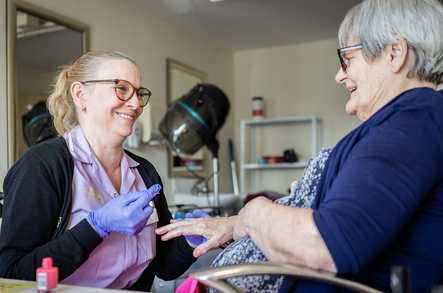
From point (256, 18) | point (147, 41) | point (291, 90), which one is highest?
point (256, 18)

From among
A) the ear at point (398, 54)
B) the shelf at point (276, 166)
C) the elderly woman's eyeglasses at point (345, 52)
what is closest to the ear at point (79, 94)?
the elderly woman's eyeglasses at point (345, 52)

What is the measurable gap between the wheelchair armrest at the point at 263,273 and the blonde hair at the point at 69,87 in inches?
38.1

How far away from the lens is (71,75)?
1.63 meters

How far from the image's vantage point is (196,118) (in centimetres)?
304

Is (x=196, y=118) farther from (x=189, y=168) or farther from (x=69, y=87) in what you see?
(x=69, y=87)

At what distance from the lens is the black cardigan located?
4.04 feet

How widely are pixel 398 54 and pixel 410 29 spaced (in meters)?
0.05

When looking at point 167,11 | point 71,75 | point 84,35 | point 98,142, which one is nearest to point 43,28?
point 84,35

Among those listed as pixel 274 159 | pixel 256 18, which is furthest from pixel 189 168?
pixel 256 18

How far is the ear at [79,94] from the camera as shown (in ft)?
5.23

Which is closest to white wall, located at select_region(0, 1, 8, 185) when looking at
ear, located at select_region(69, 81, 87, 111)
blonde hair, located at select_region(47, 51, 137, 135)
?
blonde hair, located at select_region(47, 51, 137, 135)

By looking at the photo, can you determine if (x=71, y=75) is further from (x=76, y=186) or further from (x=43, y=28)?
(x=43, y=28)

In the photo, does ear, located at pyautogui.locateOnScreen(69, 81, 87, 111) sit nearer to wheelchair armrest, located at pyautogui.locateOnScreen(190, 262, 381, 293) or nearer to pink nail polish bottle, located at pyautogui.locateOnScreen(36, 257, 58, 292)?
pink nail polish bottle, located at pyautogui.locateOnScreen(36, 257, 58, 292)

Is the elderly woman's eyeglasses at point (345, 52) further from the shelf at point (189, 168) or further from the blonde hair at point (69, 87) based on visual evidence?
the shelf at point (189, 168)
